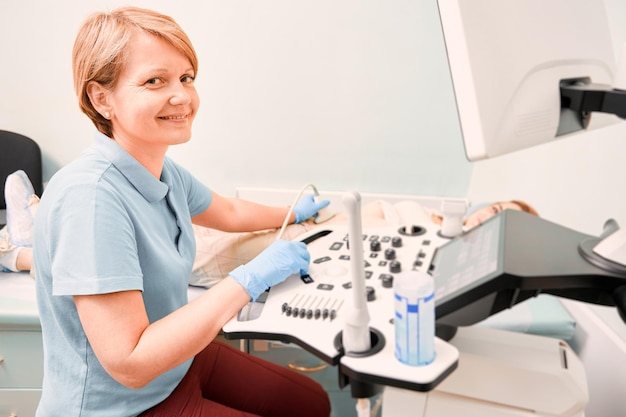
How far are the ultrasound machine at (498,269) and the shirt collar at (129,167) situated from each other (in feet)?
1.17

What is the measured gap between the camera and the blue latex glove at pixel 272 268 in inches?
40.8

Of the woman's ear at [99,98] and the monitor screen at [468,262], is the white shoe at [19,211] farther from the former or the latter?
the monitor screen at [468,262]

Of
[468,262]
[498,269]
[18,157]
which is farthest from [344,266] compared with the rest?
[18,157]

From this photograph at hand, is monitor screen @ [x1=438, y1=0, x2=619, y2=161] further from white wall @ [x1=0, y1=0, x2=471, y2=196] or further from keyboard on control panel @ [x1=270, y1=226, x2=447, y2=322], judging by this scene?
white wall @ [x1=0, y1=0, x2=471, y2=196]

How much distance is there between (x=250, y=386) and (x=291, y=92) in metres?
1.41

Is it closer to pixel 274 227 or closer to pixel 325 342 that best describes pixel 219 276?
pixel 274 227

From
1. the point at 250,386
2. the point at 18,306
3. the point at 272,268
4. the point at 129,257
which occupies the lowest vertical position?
the point at 250,386

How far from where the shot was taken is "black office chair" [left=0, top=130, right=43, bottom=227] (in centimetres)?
222

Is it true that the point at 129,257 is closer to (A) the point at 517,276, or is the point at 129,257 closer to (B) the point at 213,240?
(A) the point at 517,276

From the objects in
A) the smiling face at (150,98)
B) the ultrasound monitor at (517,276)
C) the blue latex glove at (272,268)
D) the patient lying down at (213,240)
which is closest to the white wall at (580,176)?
the patient lying down at (213,240)

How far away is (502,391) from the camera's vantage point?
0.88 m

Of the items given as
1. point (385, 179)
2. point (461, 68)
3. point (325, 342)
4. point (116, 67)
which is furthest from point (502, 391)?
point (385, 179)

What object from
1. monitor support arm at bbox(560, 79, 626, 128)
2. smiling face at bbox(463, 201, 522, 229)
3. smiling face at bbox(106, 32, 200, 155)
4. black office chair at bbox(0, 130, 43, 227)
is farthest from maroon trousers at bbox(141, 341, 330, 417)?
black office chair at bbox(0, 130, 43, 227)

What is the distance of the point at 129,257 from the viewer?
94cm
